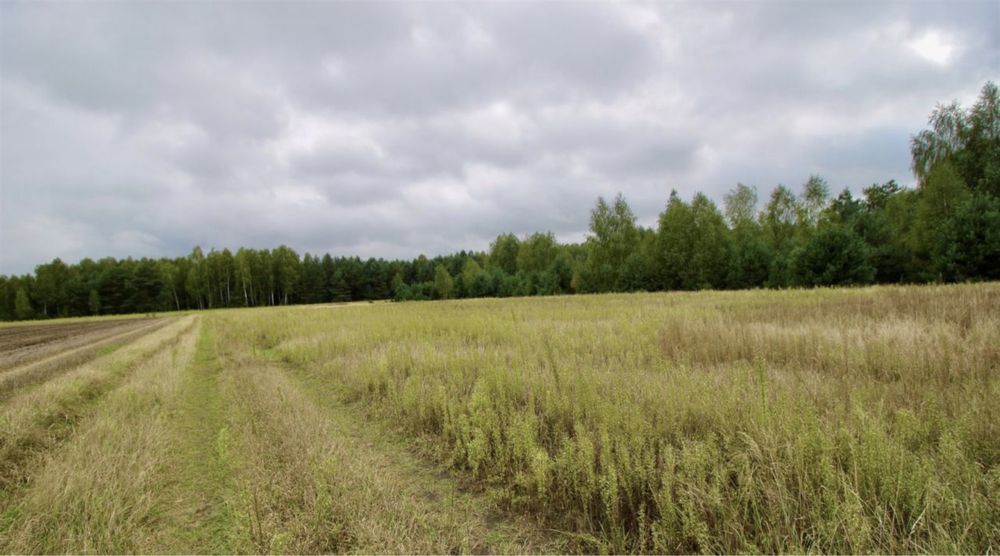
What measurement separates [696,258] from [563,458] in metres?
46.4

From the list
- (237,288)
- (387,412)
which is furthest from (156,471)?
(237,288)

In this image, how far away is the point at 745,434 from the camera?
340 centimetres

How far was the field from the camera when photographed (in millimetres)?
2734

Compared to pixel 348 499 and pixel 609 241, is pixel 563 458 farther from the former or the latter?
pixel 609 241

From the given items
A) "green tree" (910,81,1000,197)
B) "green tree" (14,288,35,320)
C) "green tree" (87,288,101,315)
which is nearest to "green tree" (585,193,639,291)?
"green tree" (910,81,1000,197)

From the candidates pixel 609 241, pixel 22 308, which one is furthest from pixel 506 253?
pixel 22 308

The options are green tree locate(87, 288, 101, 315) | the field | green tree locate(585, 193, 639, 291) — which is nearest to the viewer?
the field

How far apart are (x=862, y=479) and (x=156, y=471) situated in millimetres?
6871

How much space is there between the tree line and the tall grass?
29.3 m

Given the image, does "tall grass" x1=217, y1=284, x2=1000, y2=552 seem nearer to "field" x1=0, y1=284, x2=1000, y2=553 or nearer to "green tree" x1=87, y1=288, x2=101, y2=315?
"field" x1=0, y1=284, x2=1000, y2=553

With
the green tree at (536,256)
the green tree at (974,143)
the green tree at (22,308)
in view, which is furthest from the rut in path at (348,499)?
the green tree at (22,308)

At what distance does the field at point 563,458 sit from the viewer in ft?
8.97

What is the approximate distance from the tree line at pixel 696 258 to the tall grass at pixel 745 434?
29.3 meters

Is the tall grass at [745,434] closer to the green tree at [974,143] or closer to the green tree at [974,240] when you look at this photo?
the green tree at [974,240]
